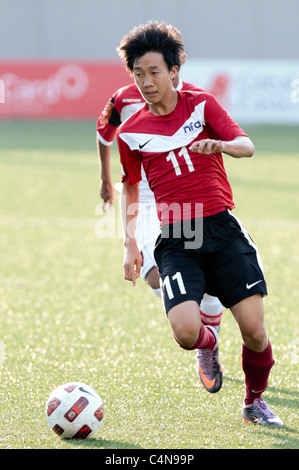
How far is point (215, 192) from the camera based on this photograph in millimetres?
3762

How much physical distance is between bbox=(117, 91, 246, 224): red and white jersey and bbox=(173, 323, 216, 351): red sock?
58 centimetres

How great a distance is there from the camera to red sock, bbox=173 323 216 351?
3.75 m

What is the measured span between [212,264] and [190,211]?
0.92ft

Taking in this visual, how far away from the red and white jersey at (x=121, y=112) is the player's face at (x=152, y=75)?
127cm

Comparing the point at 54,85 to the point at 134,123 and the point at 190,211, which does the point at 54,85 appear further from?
the point at 190,211

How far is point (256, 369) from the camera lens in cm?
370

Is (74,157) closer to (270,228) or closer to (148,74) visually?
(270,228)

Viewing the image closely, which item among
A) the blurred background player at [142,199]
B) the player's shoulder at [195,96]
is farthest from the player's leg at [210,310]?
the player's shoulder at [195,96]

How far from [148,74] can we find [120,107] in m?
1.39

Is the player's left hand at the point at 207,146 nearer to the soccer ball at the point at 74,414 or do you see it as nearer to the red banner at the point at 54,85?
the soccer ball at the point at 74,414

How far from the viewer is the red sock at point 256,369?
145 inches

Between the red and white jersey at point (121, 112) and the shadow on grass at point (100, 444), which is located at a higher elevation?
the red and white jersey at point (121, 112)

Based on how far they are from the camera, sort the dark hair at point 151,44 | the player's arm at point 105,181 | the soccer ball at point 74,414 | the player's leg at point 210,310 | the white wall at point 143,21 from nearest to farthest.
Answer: the soccer ball at point 74,414 < the dark hair at point 151,44 < the player's leg at point 210,310 < the player's arm at point 105,181 < the white wall at point 143,21

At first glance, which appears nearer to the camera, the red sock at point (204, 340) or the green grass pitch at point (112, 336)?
the green grass pitch at point (112, 336)
